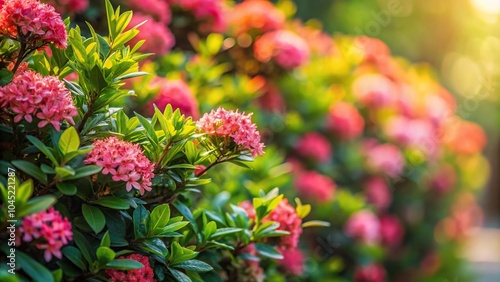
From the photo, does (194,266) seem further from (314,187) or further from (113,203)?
(314,187)

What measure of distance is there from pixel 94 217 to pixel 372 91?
11.4ft

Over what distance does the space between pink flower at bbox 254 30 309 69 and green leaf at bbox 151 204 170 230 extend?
2244mm

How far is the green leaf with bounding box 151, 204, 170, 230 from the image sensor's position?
176cm

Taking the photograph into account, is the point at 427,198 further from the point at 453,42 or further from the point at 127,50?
the point at 453,42

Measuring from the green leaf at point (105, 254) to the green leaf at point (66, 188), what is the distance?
0.48ft

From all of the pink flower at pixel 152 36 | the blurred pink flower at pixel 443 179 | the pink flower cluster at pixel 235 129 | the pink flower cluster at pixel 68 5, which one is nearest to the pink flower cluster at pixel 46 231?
the pink flower cluster at pixel 235 129

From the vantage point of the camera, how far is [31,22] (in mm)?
1711

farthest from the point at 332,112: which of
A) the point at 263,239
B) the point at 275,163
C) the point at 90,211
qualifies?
the point at 90,211

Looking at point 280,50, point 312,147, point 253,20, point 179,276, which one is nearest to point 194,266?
point 179,276

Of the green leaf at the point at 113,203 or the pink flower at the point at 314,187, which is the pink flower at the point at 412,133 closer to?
the pink flower at the point at 314,187

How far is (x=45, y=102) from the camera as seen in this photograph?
1.62m

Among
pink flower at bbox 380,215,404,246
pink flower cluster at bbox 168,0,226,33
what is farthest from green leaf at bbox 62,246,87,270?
pink flower at bbox 380,215,404,246

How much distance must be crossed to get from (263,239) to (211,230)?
0.35m

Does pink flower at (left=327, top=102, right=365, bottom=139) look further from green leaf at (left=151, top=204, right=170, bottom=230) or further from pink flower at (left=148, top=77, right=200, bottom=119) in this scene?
green leaf at (left=151, top=204, right=170, bottom=230)
